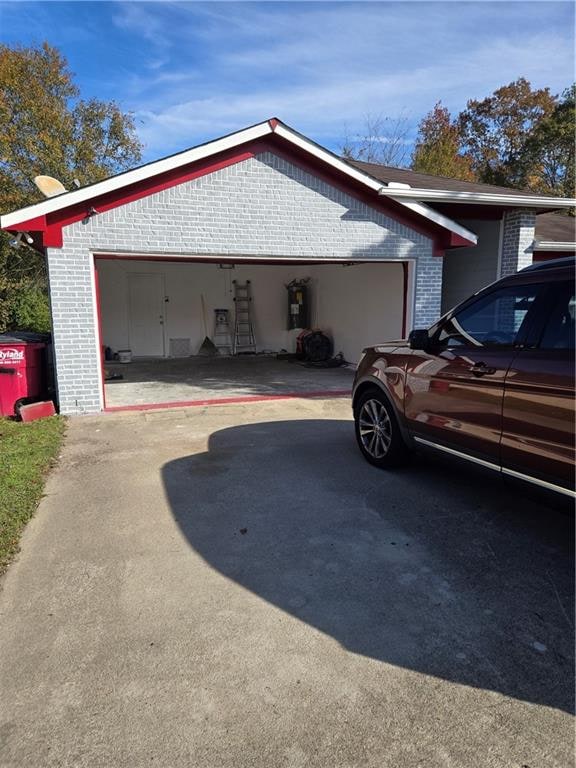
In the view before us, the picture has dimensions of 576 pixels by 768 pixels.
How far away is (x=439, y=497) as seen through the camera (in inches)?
171

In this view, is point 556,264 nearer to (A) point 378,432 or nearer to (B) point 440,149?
(A) point 378,432

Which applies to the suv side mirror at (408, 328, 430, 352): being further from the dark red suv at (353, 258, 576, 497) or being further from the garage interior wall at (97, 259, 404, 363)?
the garage interior wall at (97, 259, 404, 363)

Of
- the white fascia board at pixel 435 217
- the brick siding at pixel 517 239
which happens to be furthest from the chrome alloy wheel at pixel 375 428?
the brick siding at pixel 517 239

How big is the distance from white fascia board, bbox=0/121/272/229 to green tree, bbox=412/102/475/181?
18.1m

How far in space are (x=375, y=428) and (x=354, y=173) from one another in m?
5.06

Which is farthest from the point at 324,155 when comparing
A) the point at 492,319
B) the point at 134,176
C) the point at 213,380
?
the point at 492,319

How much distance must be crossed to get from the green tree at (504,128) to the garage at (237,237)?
20992mm

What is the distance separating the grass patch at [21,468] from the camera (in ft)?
12.3

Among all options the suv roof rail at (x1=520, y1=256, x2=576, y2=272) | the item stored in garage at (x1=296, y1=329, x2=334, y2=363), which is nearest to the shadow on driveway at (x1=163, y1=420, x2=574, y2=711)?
the suv roof rail at (x1=520, y1=256, x2=576, y2=272)

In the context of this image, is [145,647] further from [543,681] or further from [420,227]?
[420,227]

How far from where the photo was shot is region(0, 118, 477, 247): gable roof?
6875 millimetres

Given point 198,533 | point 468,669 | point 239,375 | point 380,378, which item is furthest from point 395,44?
point 468,669

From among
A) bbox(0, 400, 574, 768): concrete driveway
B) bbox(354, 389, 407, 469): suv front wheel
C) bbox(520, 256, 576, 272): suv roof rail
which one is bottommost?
bbox(0, 400, 574, 768): concrete driveway

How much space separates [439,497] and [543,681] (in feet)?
6.85
